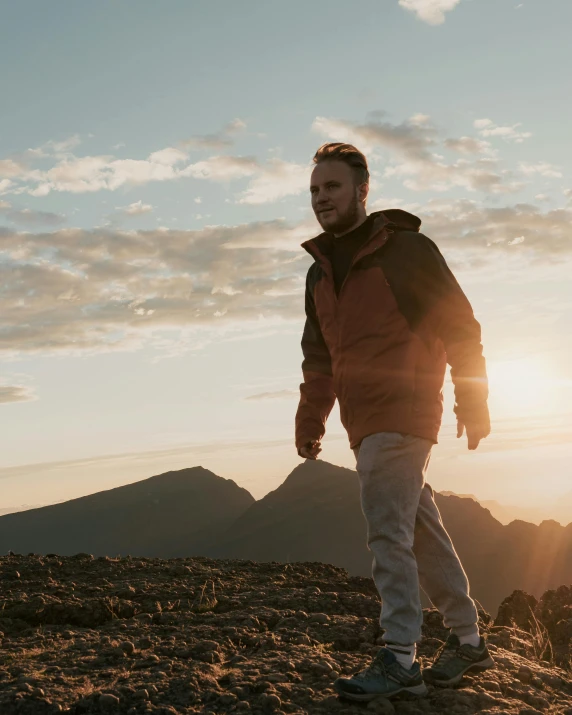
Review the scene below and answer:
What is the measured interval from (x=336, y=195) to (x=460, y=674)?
235cm

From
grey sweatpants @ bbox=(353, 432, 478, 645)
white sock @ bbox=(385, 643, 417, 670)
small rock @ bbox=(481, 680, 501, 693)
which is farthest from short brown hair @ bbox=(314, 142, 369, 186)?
small rock @ bbox=(481, 680, 501, 693)

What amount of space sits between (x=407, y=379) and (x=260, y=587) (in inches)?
113

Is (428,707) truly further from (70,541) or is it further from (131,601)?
(70,541)

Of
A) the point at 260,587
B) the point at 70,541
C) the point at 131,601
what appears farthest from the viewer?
the point at 70,541

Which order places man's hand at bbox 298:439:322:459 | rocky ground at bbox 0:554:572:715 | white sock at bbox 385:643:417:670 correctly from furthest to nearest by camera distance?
man's hand at bbox 298:439:322:459, white sock at bbox 385:643:417:670, rocky ground at bbox 0:554:572:715

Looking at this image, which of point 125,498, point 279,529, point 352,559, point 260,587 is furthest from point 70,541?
point 260,587

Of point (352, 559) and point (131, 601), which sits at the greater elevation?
point (131, 601)

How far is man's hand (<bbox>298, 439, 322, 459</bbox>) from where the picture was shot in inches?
160

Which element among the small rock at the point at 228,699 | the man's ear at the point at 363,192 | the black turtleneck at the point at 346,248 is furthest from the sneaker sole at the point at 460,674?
the man's ear at the point at 363,192

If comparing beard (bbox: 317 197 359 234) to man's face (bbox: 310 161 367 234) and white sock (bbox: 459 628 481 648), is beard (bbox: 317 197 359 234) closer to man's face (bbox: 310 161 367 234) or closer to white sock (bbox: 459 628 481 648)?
man's face (bbox: 310 161 367 234)

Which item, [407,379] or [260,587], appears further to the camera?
[260,587]

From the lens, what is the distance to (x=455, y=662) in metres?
3.61

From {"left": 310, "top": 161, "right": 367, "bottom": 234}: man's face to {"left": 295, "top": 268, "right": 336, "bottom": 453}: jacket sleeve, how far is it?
44cm

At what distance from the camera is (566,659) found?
4848 millimetres
